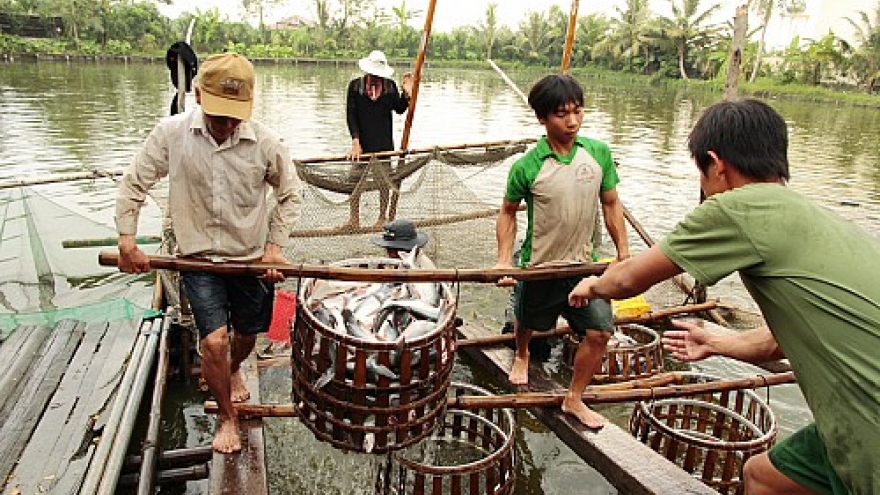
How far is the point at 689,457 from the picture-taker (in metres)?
3.49

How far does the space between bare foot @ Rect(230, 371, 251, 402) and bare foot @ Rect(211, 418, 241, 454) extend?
1.29 ft

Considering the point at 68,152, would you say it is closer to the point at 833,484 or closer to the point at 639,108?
the point at 833,484

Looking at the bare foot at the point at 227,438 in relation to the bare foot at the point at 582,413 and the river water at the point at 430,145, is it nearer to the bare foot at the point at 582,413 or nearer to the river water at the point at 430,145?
the river water at the point at 430,145

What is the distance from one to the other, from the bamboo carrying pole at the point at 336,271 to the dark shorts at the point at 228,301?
135mm

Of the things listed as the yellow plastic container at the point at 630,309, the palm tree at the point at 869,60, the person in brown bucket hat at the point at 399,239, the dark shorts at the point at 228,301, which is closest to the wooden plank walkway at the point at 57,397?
the dark shorts at the point at 228,301

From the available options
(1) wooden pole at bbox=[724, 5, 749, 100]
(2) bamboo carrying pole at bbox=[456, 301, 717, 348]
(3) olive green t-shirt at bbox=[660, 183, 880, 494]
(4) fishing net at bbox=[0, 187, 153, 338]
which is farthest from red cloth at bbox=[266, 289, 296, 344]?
(1) wooden pole at bbox=[724, 5, 749, 100]

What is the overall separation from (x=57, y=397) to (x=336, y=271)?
7.19ft

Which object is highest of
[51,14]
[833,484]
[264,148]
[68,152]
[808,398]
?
[51,14]

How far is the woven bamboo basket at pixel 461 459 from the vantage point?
3.13m

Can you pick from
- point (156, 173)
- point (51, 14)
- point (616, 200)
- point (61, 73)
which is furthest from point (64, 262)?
point (51, 14)

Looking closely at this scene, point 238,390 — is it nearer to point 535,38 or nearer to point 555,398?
point 555,398

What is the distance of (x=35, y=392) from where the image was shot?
3820 mm

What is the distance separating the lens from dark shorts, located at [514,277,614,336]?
11.5 ft

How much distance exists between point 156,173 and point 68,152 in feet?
39.8
